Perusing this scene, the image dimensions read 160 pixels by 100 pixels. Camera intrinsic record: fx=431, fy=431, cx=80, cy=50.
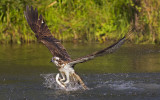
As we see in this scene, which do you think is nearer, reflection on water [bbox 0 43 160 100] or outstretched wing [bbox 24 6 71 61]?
reflection on water [bbox 0 43 160 100]

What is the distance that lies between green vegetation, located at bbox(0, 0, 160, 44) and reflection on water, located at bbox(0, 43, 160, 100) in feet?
2.30

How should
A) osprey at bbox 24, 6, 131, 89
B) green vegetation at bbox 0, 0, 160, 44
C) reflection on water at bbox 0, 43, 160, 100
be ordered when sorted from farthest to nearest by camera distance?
green vegetation at bbox 0, 0, 160, 44 → osprey at bbox 24, 6, 131, 89 → reflection on water at bbox 0, 43, 160, 100

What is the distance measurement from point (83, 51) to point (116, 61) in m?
1.36

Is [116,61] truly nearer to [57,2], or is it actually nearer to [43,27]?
[43,27]

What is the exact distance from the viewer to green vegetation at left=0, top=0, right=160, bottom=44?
41.5 feet

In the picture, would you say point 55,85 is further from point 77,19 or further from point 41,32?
point 77,19

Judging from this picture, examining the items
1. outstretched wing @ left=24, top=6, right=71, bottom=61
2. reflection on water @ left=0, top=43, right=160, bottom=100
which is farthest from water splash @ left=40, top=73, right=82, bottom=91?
outstretched wing @ left=24, top=6, right=71, bottom=61

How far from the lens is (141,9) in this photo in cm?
1224

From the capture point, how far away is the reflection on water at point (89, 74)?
6879 mm

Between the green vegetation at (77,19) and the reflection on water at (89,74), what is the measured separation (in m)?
0.70

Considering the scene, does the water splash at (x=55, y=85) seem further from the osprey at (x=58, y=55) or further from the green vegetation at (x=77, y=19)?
the green vegetation at (x=77, y=19)

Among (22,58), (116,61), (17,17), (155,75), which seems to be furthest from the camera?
(17,17)

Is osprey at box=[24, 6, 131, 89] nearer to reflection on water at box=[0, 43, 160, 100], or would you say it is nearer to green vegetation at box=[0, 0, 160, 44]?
reflection on water at box=[0, 43, 160, 100]

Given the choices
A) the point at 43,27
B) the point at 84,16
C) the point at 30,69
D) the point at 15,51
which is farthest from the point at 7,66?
the point at 84,16
